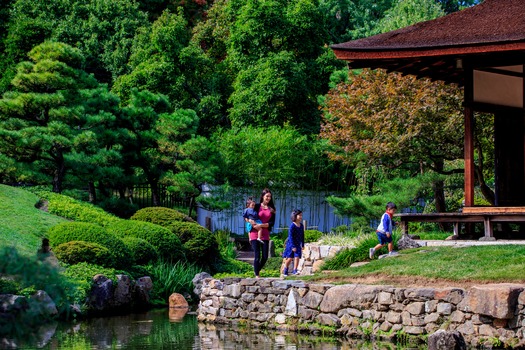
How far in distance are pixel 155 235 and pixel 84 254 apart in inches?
119

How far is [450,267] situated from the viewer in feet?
42.5

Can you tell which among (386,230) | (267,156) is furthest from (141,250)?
(267,156)

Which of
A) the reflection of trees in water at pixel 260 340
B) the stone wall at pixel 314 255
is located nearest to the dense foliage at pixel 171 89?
the stone wall at pixel 314 255

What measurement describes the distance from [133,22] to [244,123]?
758 centimetres

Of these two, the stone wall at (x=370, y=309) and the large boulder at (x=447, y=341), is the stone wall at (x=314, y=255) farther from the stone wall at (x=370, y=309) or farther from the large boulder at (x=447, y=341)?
the large boulder at (x=447, y=341)

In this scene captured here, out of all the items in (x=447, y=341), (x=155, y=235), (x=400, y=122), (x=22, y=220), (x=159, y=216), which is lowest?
(x=447, y=341)

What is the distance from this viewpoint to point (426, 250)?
15.5 meters

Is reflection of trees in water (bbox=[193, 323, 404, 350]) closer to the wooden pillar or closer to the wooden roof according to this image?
the wooden pillar

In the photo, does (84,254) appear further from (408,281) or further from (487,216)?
(487,216)

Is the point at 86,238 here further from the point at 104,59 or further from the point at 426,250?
the point at 104,59

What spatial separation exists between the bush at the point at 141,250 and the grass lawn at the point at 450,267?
593 cm

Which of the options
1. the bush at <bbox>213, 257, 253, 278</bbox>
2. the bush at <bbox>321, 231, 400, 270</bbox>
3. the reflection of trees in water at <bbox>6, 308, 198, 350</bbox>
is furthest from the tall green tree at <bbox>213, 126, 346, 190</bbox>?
the reflection of trees in water at <bbox>6, 308, 198, 350</bbox>

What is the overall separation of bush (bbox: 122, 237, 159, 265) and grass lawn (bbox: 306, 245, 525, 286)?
5933mm

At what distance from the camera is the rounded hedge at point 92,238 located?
59.1 ft
